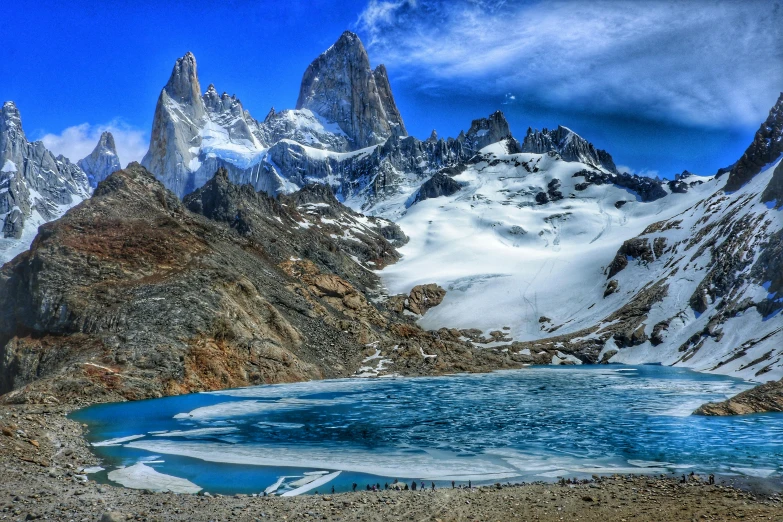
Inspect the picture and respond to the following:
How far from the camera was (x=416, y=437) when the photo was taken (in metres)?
34.3

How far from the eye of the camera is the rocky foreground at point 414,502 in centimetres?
1734

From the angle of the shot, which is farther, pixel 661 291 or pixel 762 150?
pixel 762 150

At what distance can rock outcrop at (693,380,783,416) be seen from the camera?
3916 cm

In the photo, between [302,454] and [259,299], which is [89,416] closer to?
[302,454]

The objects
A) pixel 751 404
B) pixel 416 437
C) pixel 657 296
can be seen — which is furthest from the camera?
pixel 657 296

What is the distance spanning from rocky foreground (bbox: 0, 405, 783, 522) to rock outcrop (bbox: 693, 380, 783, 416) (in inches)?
793

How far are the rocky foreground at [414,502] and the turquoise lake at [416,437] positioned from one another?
8.46ft

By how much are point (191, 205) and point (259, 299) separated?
7178 centimetres

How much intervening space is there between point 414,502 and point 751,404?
3150cm

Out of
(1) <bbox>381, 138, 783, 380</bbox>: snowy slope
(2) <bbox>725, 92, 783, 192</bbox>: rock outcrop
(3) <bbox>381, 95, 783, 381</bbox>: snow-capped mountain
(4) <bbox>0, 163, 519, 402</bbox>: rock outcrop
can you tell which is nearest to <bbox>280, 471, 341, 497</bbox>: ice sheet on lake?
(4) <bbox>0, 163, 519, 402</bbox>: rock outcrop

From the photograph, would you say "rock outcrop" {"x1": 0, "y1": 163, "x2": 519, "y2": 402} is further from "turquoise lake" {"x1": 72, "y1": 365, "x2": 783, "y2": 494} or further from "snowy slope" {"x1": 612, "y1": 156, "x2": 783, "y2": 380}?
"snowy slope" {"x1": 612, "y1": 156, "x2": 783, "y2": 380}

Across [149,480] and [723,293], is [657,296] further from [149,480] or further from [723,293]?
[149,480]

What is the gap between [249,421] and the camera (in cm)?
4034

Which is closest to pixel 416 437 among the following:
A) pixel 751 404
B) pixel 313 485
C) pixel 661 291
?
pixel 313 485
